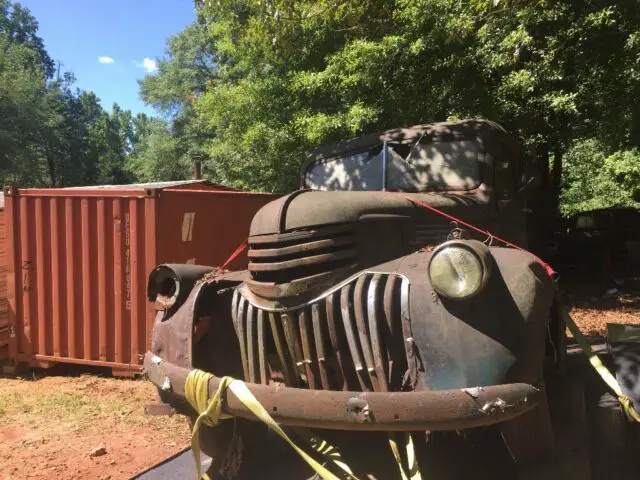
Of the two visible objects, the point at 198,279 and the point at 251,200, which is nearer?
the point at 198,279

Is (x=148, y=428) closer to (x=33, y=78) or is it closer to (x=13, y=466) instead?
(x=13, y=466)

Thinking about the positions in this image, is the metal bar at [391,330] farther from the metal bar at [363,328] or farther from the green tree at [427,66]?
the green tree at [427,66]

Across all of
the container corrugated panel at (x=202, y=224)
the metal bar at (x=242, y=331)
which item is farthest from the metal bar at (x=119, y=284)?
the metal bar at (x=242, y=331)

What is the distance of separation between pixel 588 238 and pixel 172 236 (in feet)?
36.2

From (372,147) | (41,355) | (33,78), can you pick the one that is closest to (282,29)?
(372,147)

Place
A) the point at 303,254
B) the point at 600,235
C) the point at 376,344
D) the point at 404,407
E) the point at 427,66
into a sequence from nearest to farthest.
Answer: the point at 404,407 → the point at 376,344 → the point at 303,254 → the point at 427,66 → the point at 600,235

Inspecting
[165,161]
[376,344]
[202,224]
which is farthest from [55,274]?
[165,161]

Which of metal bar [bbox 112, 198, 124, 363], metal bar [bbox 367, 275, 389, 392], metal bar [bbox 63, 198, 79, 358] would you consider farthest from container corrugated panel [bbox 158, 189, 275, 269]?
metal bar [bbox 367, 275, 389, 392]

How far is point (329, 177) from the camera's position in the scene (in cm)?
468

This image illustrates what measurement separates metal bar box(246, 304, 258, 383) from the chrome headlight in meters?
0.96

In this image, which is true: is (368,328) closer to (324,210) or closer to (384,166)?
(324,210)

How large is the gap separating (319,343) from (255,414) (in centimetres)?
42

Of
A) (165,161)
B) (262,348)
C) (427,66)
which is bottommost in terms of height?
(262,348)

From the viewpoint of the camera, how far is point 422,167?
4117 mm
